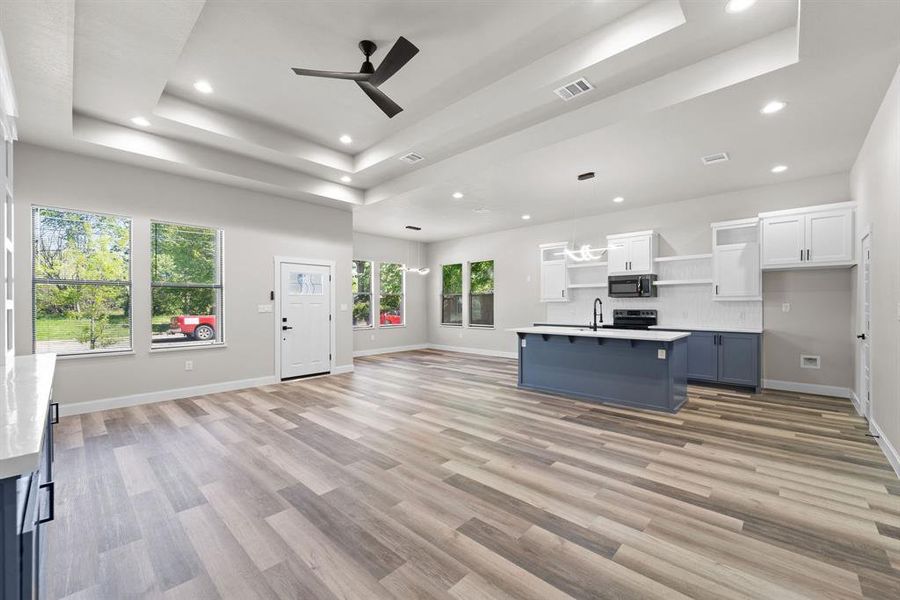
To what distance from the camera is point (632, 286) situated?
6.68 meters

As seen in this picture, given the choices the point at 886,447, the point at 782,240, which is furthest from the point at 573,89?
the point at 782,240

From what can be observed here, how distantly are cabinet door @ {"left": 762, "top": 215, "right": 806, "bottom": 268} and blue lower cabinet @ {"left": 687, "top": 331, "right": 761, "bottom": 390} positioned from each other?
1.06m

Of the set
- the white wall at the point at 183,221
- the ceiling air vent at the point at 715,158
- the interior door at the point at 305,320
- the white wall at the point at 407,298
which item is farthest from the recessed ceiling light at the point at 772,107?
the white wall at the point at 407,298

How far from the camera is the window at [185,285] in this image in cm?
513

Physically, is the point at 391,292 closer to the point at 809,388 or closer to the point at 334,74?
the point at 334,74

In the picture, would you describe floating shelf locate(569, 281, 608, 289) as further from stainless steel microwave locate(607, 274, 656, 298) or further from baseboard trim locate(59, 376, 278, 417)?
baseboard trim locate(59, 376, 278, 417)

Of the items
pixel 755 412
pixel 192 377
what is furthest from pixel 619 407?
pixel 192 377

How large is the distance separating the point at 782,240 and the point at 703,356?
189 cm

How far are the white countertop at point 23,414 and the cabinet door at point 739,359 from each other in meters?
6.92

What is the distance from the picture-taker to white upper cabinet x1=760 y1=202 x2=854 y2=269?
15.7 ft

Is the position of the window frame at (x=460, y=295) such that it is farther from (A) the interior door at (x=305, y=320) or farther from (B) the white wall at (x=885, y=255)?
(B) the white wall at (x=885, y=255)

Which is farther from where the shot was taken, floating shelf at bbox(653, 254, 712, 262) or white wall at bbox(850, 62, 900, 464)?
floating shelf at bbox(653, 254, 712, 262)

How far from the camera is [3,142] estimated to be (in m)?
2.73

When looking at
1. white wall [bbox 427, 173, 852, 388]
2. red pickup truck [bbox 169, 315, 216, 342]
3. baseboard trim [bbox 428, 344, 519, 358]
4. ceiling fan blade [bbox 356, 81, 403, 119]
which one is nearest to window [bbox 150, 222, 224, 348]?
red pickup truck [bbox 169, 315, 216, 342]
